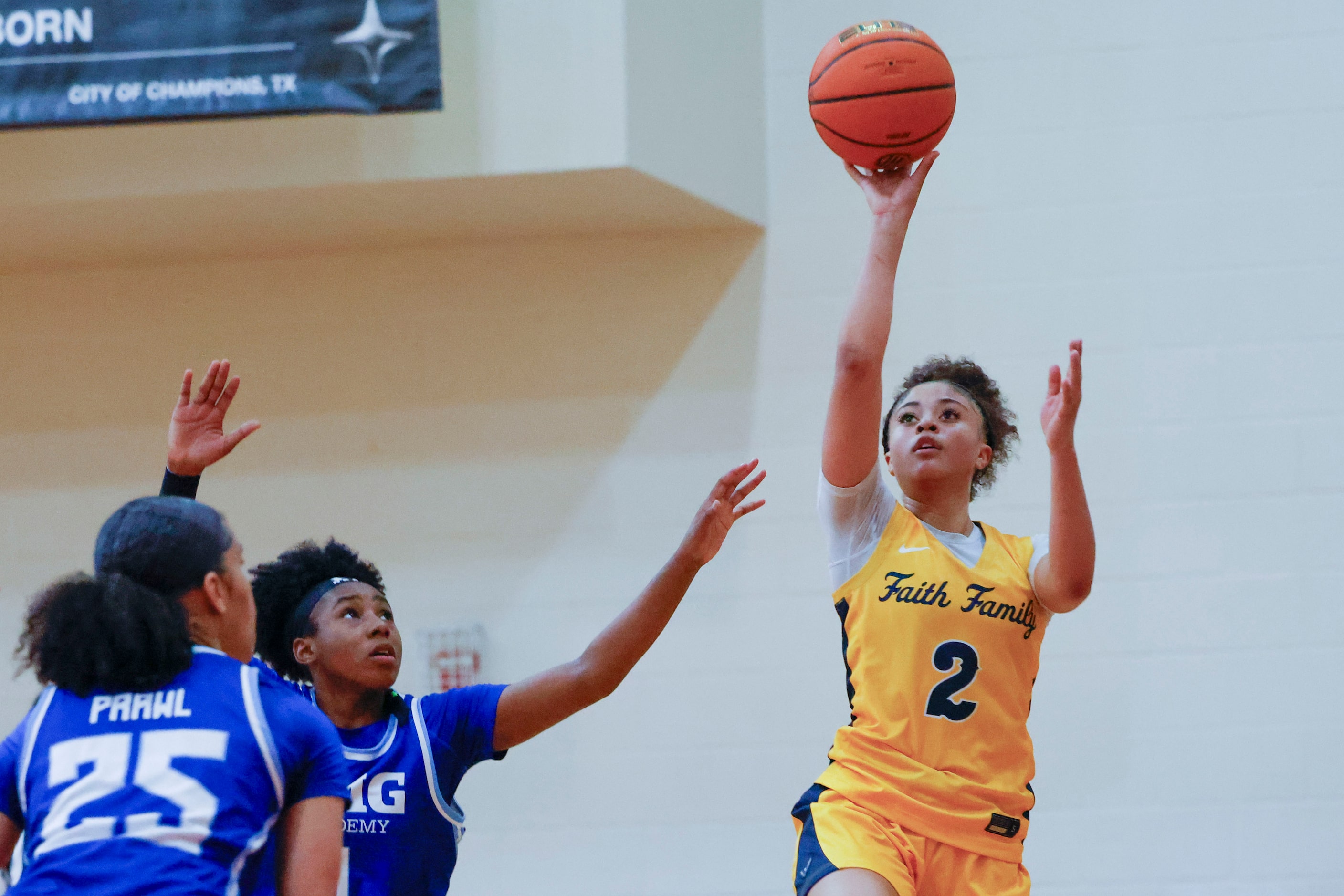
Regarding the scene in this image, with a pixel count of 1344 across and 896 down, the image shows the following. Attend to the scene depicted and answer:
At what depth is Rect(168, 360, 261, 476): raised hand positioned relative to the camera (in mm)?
2803

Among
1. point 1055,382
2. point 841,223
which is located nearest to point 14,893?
point 1055,382

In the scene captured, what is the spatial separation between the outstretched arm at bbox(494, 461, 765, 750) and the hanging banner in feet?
6.21

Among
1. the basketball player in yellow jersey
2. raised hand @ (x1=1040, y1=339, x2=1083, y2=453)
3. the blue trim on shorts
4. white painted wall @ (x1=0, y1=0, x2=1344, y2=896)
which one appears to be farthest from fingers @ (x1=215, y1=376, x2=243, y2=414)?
white painted wall @ (x1=0, y1=0, x2=1344, y2=896)

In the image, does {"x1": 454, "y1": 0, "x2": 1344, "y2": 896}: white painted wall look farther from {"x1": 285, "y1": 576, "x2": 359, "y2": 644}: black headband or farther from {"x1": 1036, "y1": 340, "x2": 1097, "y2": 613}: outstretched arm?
{"x1": 1036, "y1": 340, "x2": 1097, "y2": 613}: outstretched arm

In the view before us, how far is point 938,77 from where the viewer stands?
9.62ft

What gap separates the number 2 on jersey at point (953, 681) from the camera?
2.67m

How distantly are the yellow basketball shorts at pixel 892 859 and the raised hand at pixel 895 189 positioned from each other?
3.96ft

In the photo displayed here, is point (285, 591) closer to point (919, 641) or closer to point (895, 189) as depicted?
point (919, 641)

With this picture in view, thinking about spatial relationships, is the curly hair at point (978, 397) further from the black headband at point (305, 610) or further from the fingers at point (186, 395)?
the fingers at point (186, 395)

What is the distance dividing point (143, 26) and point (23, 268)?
165cm

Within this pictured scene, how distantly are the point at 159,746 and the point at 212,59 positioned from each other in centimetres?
279

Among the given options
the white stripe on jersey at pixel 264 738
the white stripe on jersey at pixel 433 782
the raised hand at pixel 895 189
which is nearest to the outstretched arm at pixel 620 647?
the white stripe on jersey at pixel 433 782

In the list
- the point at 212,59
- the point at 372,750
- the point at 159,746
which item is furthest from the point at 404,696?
the point at 212,59

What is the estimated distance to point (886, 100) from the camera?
2.89m
